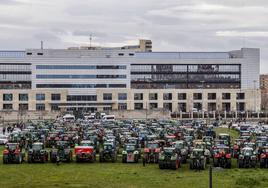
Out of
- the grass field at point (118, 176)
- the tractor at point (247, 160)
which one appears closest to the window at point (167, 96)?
the grass field at point (118, 176)

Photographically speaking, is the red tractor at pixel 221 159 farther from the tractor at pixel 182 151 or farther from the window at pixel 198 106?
the window at pixel 198 106

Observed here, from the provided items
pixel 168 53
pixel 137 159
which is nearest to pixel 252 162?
pixel 137 159

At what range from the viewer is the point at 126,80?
166 meters

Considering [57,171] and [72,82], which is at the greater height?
[72,82]

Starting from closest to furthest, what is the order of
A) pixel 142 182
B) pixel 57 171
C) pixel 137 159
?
1. pixel 142 182
2. pixel 57 171
3. pixel 137 159

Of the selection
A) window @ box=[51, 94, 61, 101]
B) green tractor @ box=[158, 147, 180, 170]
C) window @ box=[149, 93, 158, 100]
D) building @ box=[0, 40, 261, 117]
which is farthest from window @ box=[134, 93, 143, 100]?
green tractor @ box=[158, 147, 180, 170]

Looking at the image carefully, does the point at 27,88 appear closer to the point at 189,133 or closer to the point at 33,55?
the point at 33,55

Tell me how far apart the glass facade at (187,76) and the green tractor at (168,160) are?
123 meters

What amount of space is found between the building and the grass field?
371 feet

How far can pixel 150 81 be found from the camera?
170m

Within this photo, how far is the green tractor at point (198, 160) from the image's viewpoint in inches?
1828

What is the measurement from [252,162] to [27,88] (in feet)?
397

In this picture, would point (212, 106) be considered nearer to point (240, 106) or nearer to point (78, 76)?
point (240, 106)

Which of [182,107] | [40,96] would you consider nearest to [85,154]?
[40,96]
